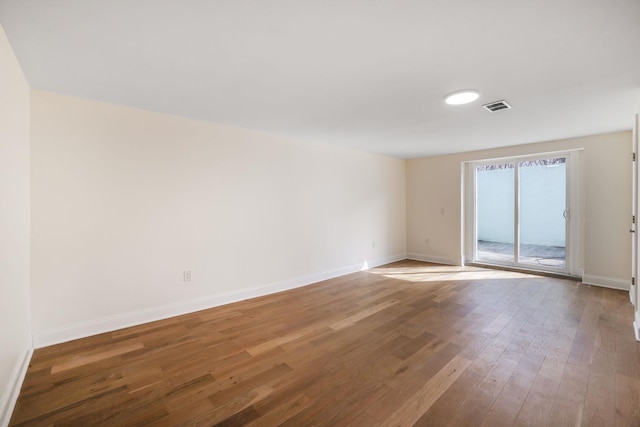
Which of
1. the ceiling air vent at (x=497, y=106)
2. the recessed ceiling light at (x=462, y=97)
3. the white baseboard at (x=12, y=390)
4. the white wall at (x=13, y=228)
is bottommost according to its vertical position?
the white baseboard at (x=12, y=390)

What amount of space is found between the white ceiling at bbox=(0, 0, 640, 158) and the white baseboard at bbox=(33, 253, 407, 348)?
82.4 inches

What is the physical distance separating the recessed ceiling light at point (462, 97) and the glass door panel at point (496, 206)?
3290 mm

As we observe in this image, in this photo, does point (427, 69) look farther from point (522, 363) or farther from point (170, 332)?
point (170, 332)

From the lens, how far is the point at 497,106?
9.47ft

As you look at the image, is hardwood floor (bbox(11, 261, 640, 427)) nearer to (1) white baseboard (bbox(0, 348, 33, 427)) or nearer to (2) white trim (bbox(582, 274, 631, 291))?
(1) white baseboard (bbox(0, 348, 33, 427))

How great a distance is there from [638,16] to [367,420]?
262 centimetres

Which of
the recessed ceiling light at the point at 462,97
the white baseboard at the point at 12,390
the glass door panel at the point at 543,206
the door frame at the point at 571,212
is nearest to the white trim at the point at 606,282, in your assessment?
the door frame at the point at 571,212

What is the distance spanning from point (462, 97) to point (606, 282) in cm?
376

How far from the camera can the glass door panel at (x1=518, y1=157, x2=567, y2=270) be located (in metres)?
4.75

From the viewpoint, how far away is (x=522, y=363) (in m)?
2.17

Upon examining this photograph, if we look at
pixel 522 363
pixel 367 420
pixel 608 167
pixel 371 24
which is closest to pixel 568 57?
pixel 371 24

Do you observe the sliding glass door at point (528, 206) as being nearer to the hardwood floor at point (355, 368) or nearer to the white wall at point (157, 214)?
the hardwood floor at point (355, 368)

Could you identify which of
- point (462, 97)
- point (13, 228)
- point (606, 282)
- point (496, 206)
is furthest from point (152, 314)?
point (496, 206)

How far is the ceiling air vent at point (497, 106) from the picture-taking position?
9.13ft
